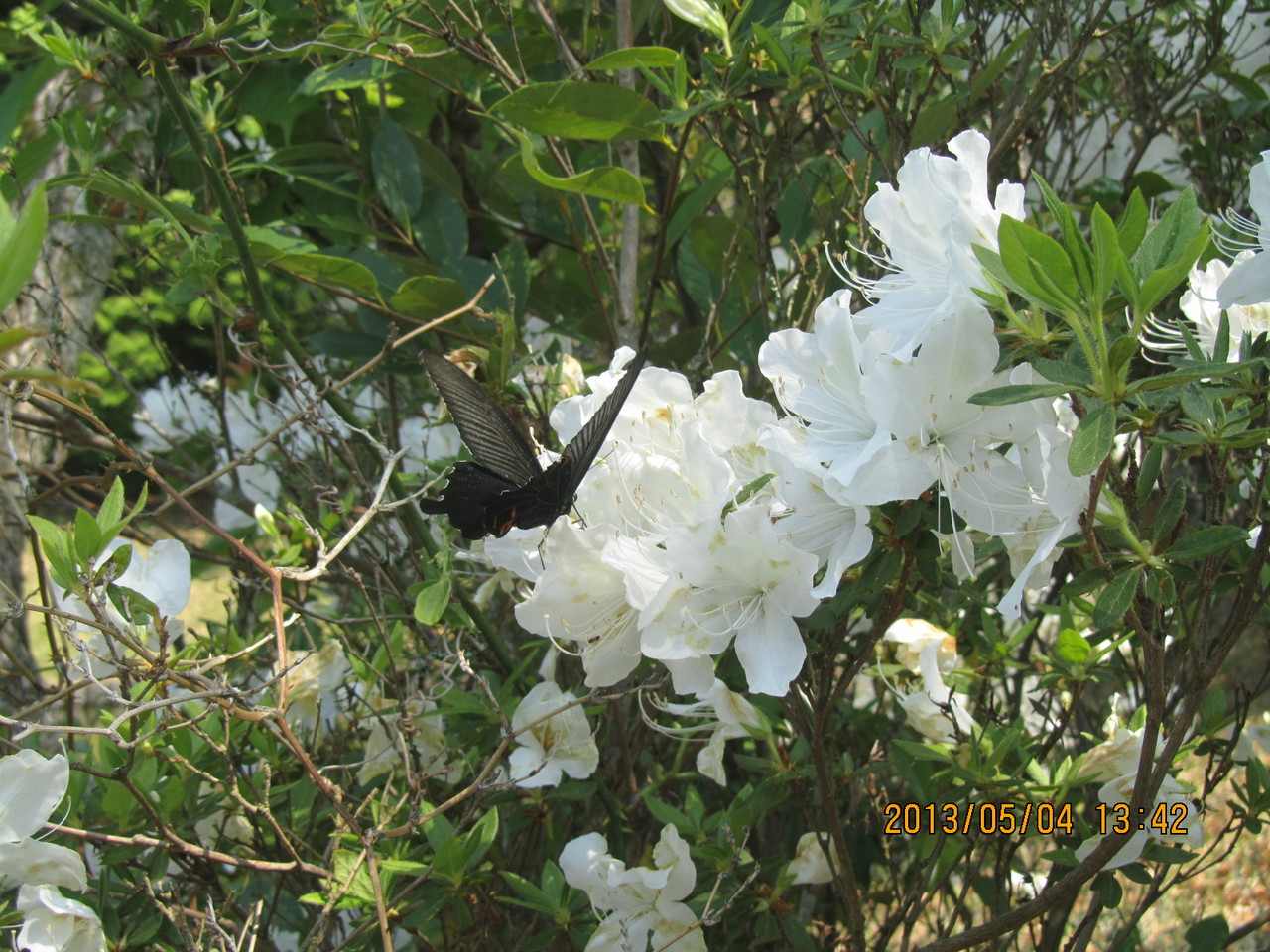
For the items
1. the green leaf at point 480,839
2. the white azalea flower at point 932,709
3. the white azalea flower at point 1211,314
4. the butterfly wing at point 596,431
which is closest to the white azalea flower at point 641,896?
the green leaf at point 480,839

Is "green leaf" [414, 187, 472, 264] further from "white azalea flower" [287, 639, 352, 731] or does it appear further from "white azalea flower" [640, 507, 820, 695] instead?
"white azalea flower" [640, 507, 820, 695]

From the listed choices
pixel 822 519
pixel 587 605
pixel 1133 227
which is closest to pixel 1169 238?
pixel 1133 227

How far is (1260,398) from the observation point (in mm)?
1053

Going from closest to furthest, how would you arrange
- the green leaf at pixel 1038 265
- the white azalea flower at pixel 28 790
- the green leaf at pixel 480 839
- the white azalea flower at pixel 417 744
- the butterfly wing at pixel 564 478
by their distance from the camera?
the green leaf at pixel 1038 265
the butterfly wing at pixel 564 478
the white azalea flower at pixel 28 790
the green leaf at pixel 480 839
the white azalea flower at pixel 417 744

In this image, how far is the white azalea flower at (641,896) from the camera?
1.39 metres

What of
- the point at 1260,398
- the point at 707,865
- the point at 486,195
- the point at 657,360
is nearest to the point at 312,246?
the point at 486,195

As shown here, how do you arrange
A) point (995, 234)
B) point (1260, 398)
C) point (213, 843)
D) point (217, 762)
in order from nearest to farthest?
point (995, 234) → point (1260, 398) → point (217, 762) → point (213, 843)

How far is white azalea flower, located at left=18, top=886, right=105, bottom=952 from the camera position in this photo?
1.18 metres

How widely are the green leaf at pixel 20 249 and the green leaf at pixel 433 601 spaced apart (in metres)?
0.86

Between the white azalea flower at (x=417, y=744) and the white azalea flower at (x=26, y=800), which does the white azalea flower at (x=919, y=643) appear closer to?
the white azalea flower at (x=417, y=744)

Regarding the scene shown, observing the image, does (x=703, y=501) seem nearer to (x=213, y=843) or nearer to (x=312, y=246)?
(x=312, y=246)

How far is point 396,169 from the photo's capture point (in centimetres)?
197

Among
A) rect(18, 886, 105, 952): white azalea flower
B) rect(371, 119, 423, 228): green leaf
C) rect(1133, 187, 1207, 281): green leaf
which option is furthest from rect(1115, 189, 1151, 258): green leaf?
rect(371, 119, 423, 228): green leaf

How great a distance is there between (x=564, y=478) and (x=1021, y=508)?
1.42 ft
